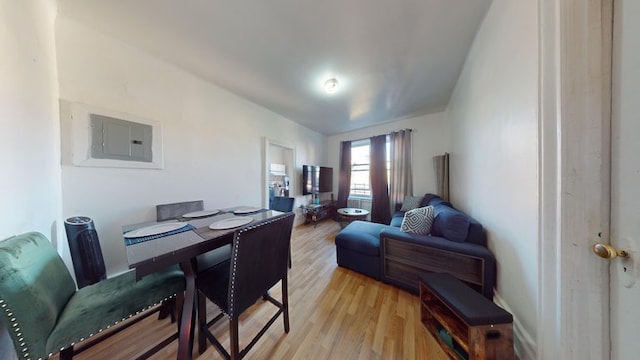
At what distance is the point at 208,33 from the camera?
1.63 meters

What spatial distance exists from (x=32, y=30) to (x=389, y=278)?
3466 mm

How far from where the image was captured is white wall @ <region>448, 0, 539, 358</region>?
99 cm

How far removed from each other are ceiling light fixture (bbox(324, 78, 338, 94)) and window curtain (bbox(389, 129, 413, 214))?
2.17m

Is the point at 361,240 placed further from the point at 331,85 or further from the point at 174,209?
the point at 174,209

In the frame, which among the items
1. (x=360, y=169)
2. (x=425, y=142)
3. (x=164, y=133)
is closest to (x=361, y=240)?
(x=164, y=133)

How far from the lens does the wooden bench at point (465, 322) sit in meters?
0.95

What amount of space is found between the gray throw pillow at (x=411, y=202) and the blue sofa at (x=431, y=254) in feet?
5.53

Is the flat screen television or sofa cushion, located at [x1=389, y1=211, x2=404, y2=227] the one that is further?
the flat screen television

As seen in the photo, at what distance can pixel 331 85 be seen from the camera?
2.43 m

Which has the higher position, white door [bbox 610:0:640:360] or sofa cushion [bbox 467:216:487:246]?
white door [bbox 610:0:640:360]

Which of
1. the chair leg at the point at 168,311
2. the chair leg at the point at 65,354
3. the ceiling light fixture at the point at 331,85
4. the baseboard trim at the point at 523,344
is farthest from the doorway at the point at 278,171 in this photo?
the baseboard trim at the point at 523,344

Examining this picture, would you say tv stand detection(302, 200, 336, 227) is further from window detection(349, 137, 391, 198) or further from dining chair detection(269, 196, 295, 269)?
dining chair detection(269, 196, 295, 269)

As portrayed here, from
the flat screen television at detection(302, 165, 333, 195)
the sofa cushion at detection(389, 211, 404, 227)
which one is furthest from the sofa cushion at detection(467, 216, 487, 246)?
the flat screen television at detection(302, 165, 333, 195)

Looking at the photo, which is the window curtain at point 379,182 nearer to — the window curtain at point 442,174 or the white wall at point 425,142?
the white wall at point 425,142
